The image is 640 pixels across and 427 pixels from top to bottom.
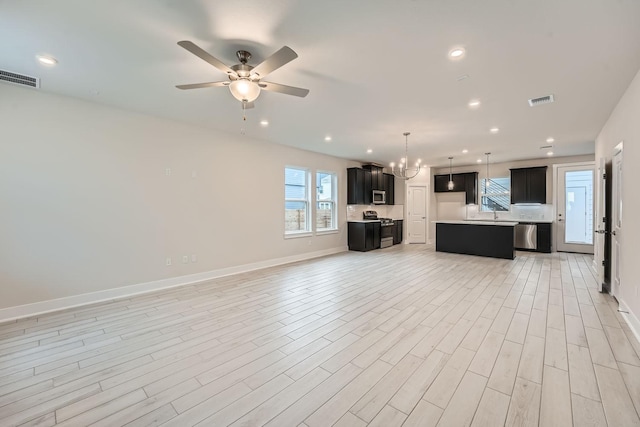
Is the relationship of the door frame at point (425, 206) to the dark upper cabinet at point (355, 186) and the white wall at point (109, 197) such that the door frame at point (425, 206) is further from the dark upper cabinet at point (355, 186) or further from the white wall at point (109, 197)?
the white wall at point (109, 197)

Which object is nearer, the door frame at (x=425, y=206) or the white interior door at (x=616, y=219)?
the white interior door at (x=616, y=219)

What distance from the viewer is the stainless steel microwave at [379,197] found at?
346 inches

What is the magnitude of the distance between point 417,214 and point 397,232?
1.03m

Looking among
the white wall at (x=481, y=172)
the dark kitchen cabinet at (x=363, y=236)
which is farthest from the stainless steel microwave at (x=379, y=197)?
the white wall at (x=481, y=172)

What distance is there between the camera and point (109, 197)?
387 cm

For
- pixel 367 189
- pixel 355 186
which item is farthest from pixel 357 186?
pixel 367 189

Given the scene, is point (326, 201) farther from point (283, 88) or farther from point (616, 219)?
point (616, 219)

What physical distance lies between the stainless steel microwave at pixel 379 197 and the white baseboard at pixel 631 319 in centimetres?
597

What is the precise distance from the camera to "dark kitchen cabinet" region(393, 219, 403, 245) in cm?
934

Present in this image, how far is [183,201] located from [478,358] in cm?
458

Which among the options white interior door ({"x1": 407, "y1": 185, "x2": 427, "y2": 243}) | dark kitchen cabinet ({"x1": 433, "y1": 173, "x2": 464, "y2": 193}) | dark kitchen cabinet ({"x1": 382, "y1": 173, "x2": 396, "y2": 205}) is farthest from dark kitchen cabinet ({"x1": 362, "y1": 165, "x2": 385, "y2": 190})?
dark kitchen cabinet ({"x1": 433, "y1": 173, "x2": 464, "y2": 193})

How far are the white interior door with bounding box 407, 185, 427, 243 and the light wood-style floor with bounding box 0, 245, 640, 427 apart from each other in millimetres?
5545

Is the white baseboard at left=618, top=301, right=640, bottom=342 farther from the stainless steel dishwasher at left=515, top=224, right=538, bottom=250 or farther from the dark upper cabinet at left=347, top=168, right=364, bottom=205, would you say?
the dark upper cabinet at left=347, top=168, right=364, bottom=205

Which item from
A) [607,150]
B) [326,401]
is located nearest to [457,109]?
[607,150]
